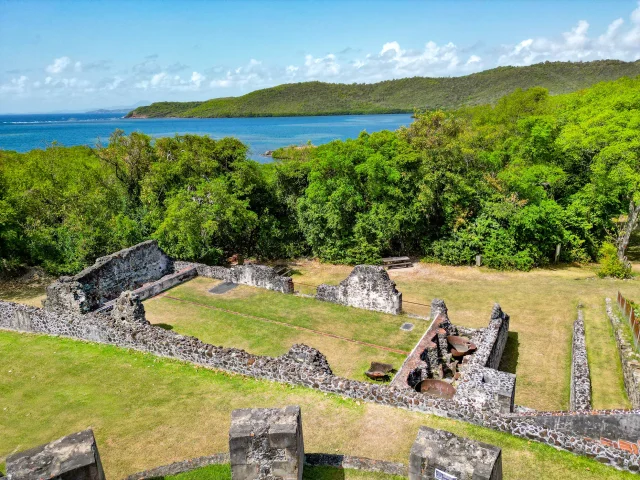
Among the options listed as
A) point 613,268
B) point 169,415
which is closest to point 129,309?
point 169,415

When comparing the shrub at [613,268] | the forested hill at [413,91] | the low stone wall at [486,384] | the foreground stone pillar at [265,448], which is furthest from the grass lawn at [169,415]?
the forested hill at [413,91]

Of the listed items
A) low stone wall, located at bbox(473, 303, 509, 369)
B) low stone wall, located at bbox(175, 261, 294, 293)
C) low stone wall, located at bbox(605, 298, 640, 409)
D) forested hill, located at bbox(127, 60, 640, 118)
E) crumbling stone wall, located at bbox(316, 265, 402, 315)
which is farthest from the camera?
forested hill, located at bbox(127, 60, 640, 118)

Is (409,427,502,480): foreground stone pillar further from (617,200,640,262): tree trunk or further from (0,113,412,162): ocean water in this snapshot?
(0,113,412,162): ocean water

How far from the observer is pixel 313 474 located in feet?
28.3

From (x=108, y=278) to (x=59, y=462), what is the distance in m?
13.6

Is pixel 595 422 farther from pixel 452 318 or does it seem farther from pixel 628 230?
pixel 628 230

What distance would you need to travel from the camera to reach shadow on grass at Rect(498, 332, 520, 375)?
14.5m

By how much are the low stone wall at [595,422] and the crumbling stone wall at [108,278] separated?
15400 mm

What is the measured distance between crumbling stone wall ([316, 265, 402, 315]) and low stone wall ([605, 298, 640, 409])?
7.42 m

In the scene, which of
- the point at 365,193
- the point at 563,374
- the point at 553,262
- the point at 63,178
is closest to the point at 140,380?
the point at 563,374

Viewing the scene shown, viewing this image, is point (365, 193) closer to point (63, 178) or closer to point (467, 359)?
point (467, 359)

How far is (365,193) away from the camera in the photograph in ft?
89.0

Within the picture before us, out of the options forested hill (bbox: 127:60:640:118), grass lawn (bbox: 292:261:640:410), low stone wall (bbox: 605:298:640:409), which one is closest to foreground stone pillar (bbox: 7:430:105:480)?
grass lawn (bbox: 292:261:640:410)

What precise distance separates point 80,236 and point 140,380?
1328 centimetres
